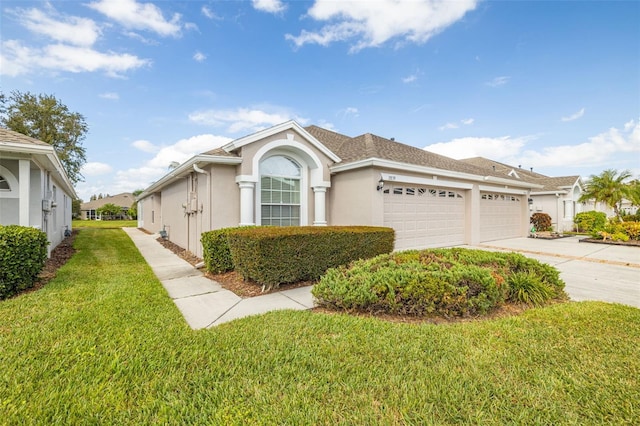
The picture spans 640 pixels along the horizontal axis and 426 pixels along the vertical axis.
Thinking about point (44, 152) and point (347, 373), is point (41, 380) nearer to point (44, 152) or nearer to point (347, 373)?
point (347, 373)

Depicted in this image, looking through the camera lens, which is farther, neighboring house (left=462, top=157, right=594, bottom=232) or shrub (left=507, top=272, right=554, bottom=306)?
neighboring house (left=462, top=157, right=594, bottom=232)

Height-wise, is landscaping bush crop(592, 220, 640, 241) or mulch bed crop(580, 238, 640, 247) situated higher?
landscaping bush crop(592, 220, 640, 241)

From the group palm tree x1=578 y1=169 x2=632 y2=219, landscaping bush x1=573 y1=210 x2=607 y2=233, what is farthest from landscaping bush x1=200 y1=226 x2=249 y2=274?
landscaping bush x1=573 y1=210 x2=607 y2=233

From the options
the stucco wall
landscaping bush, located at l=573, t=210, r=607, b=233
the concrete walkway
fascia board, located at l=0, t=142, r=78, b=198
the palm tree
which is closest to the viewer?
the concrete walkway

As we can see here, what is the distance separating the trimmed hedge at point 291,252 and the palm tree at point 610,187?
67.9 feet

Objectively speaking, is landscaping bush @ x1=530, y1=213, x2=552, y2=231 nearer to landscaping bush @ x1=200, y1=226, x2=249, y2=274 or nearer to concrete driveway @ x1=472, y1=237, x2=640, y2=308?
concrete driveway @ x1=472, y1=237, x2=640, y2=308

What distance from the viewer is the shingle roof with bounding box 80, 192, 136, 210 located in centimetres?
5390

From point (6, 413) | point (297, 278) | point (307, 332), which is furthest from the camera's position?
point (297, 278)

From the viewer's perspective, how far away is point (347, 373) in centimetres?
275

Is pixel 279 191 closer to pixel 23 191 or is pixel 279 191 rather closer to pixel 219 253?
pixel 219 253

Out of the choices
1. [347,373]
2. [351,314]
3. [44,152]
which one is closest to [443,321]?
[351,314]

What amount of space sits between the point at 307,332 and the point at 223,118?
45.4 ft

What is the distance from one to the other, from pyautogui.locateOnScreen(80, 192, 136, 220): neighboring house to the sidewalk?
54854 millimetres

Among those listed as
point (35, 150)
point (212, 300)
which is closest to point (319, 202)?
point (212, 300)
